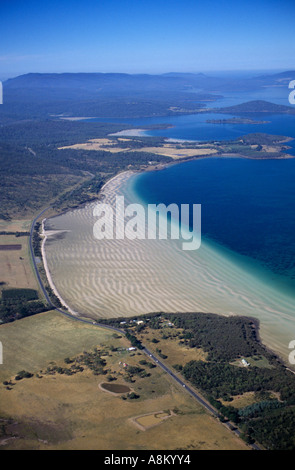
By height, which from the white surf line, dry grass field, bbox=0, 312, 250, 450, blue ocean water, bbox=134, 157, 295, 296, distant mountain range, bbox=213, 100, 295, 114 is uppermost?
distant mountain range, bbox=213, 100, 295, 114

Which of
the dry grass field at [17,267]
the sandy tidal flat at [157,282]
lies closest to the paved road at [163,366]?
the dry grass field at [17,267]

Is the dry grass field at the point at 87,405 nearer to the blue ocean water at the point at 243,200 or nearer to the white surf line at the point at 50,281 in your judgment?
the white surf line at the point at 50,281

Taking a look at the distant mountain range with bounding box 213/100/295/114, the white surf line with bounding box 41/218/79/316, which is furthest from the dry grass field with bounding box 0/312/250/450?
the distant mountain range with bounding box 213/100/295/114

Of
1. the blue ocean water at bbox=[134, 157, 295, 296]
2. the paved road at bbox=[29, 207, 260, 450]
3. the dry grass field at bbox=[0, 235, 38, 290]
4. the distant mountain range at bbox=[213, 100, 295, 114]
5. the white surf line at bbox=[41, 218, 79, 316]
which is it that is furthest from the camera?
the distant mountain range at bbox=[213, 100, 295, 114]

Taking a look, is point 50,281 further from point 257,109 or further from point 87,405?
point 257,109

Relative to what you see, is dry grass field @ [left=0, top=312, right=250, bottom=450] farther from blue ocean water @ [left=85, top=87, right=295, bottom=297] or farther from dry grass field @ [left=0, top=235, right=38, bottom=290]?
blue ocean water @ [left=85, top=87, right=295, bottom=297]

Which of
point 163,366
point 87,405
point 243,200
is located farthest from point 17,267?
point 243,200

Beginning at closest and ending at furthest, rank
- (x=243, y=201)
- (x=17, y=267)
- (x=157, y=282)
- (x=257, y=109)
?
(x=157, y=282)
(x=17, y=267)
(x=243, y=201)
(x=257, y=109)

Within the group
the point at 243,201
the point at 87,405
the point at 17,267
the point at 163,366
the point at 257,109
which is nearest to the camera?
the point at 87,405
